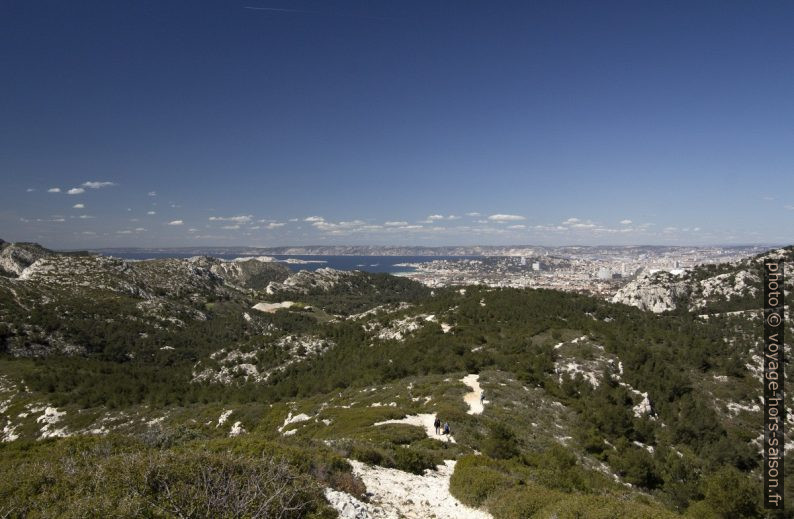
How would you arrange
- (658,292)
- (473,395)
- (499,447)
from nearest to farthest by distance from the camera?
1. (499,447)
2. (473,395)
3. (658,292)

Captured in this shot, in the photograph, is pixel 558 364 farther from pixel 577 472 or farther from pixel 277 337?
pixel 277 337

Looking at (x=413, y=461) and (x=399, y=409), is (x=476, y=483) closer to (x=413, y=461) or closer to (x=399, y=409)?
(x=413, y=461)

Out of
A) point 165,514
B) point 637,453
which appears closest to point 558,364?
point 637,453

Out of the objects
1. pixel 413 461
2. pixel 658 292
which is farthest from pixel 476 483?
pixel 658 292

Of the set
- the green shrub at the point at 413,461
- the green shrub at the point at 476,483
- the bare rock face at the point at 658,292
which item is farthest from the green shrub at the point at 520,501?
the bare rock face at the point at 658,292

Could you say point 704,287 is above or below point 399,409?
below

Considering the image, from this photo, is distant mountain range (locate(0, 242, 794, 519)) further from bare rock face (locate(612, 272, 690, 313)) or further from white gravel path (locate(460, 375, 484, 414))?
bare rock face (locate(612, 272, 690, 313))
